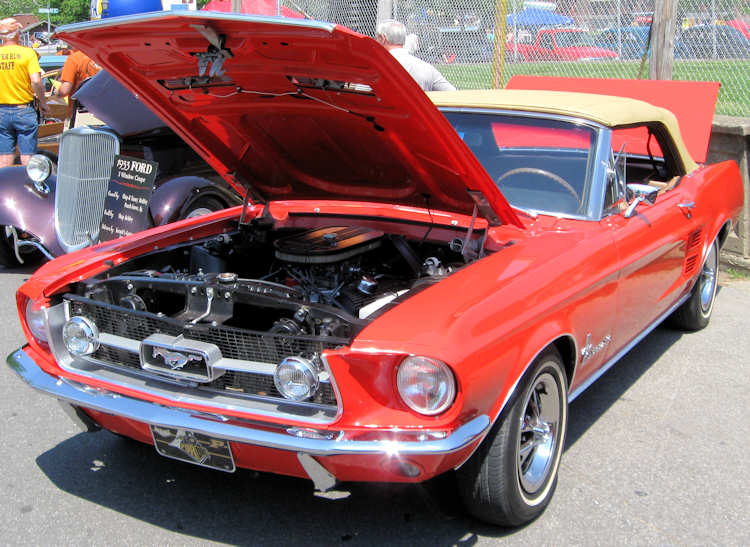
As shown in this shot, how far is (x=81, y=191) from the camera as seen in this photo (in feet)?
19.7

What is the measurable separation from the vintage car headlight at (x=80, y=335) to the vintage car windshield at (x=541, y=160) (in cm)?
194

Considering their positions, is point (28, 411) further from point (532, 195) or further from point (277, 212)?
point (532, 195)

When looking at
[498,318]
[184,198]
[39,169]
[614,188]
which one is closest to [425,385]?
[498,318]

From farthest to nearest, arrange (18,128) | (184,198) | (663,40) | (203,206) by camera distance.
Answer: (18,128) → (663,40) → (203,206) → (184,198)

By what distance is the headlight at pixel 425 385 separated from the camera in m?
2.23

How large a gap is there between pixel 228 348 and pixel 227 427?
307mm

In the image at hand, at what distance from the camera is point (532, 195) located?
136 inches

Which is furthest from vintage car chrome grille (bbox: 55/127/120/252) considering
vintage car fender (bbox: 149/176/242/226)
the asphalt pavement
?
the asphalt pavement

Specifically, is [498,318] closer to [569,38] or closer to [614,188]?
[614,188]

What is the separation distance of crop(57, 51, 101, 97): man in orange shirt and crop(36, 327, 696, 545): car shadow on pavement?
5.75m

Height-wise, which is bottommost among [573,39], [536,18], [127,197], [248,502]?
[248,502]

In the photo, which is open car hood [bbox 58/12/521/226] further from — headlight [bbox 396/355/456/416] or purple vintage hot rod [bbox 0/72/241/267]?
purple vintage hot rod [bbox 0/72/241/267]

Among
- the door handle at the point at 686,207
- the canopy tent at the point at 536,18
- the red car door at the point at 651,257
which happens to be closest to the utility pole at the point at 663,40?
the canopy tent at the point at 536,18

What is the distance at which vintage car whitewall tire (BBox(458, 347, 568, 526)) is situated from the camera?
2500mm
